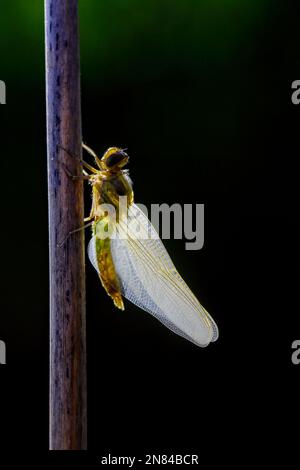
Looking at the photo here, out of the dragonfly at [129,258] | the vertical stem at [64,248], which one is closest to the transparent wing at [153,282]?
the dragonfly at [129,258]

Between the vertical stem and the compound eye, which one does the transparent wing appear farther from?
the vertical stem

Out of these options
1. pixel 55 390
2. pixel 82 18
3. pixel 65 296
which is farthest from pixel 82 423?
pixel 82 18

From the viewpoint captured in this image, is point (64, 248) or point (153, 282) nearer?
point (64, 248)

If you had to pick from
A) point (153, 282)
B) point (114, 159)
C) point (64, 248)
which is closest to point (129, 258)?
point (153, 282)

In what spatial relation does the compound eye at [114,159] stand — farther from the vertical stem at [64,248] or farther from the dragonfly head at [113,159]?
the vertical stem at [64,248]

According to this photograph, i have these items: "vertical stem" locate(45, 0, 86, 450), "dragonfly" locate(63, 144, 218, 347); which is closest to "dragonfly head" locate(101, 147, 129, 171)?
"dragonfly" locate(63, 144, 218, 347)

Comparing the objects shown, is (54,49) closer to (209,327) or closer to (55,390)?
(55,390)

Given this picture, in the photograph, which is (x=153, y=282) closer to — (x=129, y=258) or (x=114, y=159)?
(x=129, y=258)
